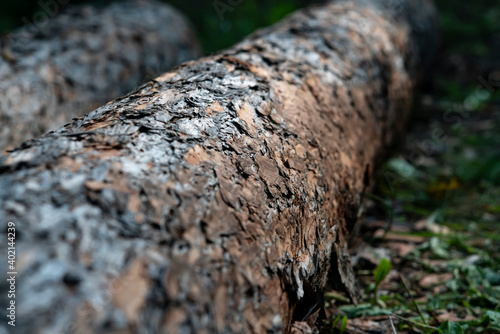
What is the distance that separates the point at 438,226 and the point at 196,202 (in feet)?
5.24

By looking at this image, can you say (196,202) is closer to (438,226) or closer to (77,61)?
(438,226)

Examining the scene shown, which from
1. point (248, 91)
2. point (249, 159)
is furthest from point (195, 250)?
point (248, 91)

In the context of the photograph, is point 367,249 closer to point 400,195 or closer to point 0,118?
point 400,195

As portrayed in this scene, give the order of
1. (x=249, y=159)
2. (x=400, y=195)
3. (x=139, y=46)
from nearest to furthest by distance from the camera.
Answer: (x=249, y=159), (x=400, y=195), (x=139, y=46)

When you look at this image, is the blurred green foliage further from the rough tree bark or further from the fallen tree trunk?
the fallen tree trunk

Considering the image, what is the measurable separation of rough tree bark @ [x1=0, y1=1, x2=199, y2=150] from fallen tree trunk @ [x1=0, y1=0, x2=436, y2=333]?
3.77 ft

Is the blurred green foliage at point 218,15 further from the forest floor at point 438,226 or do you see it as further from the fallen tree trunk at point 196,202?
the fallen tree trunk at point 196,202

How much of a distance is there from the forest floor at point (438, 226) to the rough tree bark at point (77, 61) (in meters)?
1.65

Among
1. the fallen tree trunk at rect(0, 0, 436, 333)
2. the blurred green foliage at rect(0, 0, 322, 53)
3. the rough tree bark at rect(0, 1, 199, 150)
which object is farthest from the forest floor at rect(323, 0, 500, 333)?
the blurred green foliage at rect(0, 0, 322, 53)

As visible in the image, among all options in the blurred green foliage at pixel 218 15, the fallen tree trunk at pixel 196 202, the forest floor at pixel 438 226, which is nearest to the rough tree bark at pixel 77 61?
the fallen tree trunk at pixel 196 202

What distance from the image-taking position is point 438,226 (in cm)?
204

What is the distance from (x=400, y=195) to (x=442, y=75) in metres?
2.30

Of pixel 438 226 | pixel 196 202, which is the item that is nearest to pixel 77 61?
pixel 196 202

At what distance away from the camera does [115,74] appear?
249 cm
